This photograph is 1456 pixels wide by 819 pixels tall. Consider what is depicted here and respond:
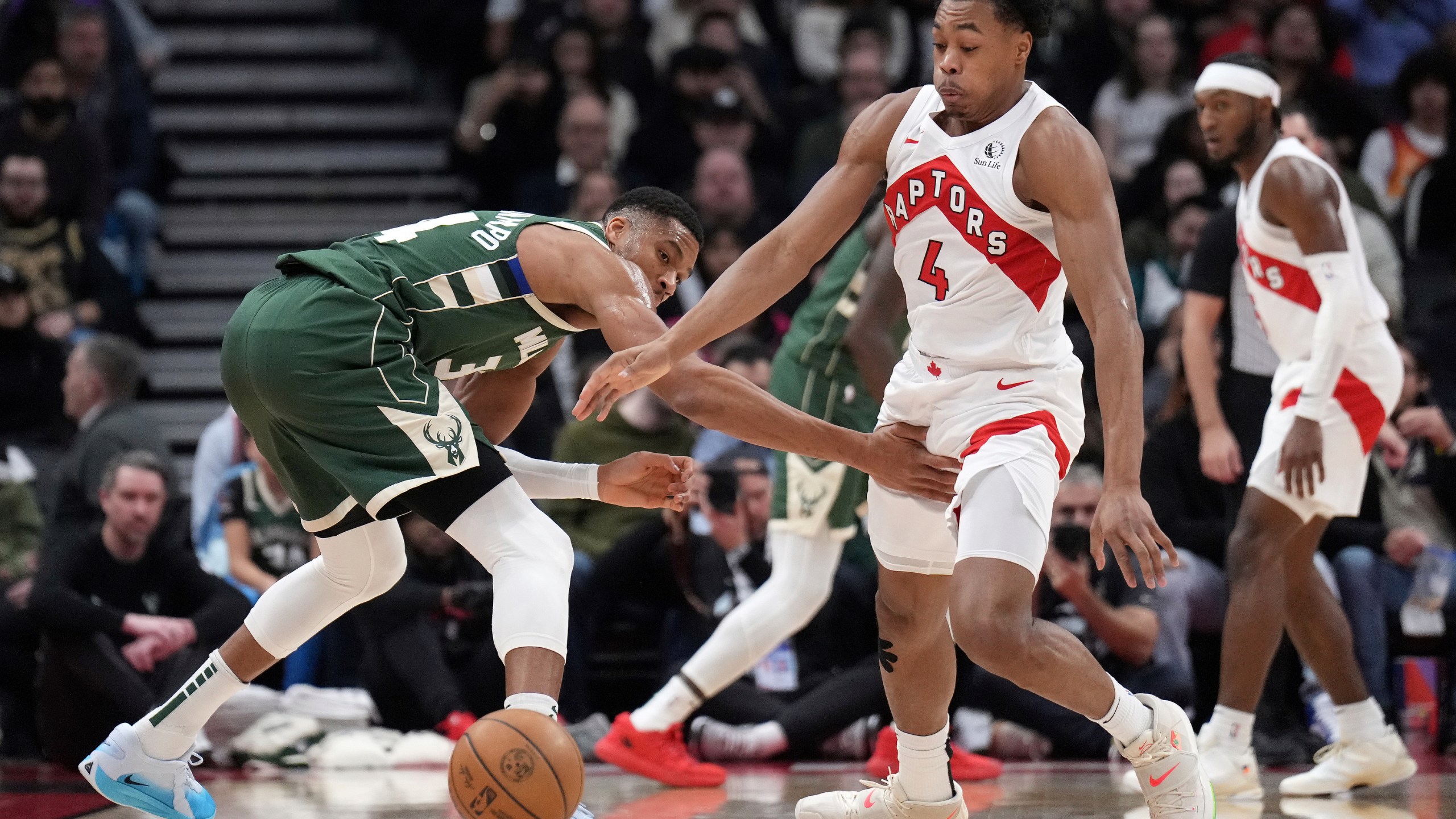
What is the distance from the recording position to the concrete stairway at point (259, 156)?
34.2 feet

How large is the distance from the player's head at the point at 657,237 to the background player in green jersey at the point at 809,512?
1474 mm

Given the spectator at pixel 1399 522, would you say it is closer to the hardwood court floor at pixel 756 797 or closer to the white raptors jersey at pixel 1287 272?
the hardwood court floor at pixel 756 797

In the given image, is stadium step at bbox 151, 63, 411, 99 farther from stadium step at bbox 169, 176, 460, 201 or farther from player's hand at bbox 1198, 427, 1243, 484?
player's hand at bbox 1198, 427, 1243, 484

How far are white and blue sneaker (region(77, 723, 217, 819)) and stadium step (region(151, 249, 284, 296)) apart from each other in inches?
239

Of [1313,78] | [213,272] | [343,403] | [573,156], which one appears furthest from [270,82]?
[343,403]

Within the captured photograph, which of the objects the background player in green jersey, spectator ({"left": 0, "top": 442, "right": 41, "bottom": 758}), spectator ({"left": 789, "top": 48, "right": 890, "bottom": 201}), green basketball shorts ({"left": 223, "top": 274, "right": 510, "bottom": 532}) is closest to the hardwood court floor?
the background player in green jersey

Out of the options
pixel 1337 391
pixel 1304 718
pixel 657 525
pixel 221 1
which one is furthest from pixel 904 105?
pixel 221 1

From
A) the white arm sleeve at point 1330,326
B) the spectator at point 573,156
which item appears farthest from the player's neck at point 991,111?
the spectator at point 573,156

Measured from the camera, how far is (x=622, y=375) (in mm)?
4031

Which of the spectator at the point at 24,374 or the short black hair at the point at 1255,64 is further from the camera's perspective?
the spectator at the point at 24,374

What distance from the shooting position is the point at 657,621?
7543 mm

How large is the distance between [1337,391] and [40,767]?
514cm

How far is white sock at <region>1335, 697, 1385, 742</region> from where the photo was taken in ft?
18.7

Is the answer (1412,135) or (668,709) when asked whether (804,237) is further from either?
(1412,135)
